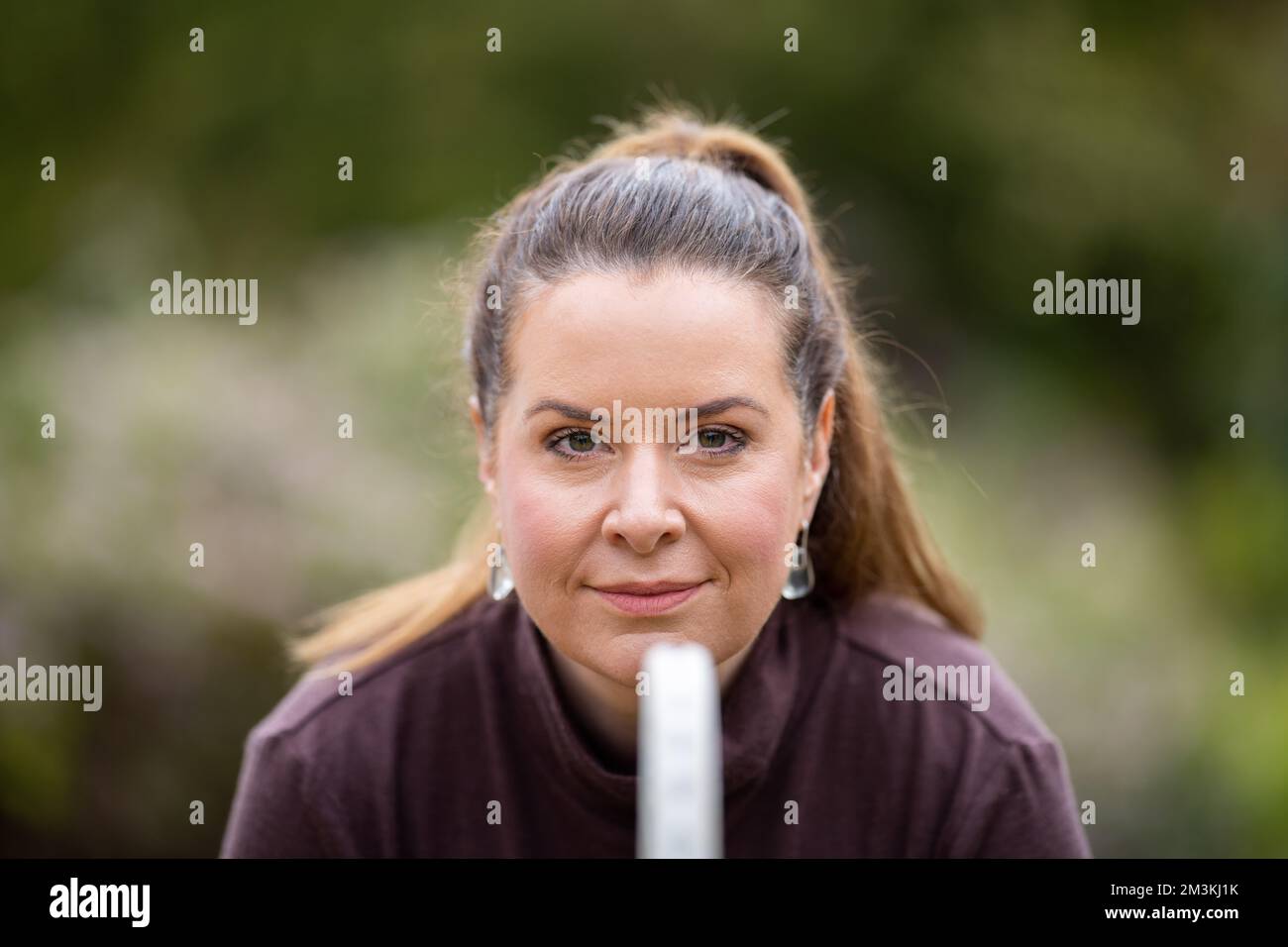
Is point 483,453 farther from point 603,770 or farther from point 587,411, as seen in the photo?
point 603,770

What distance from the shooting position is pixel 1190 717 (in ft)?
16.7

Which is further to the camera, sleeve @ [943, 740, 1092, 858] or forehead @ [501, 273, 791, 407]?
sleeve @ [943, 740, 1092, 858]

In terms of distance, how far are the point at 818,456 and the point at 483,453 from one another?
26.6 inches

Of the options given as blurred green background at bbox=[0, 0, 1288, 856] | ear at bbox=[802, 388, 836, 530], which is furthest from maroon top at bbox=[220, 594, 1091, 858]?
blurred green background at bbox=[0, 0, 1288, 856]

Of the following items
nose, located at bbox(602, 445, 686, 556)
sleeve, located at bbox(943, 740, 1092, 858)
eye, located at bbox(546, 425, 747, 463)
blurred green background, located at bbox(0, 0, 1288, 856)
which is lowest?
sleeve, located at bbox(943, 740, 1092, 858)

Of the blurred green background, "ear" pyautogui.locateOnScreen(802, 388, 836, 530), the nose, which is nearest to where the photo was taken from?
the nose

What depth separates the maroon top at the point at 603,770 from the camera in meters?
2.69

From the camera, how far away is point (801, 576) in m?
2.90

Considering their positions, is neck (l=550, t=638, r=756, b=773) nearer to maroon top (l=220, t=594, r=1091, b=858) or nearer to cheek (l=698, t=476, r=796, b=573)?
maroon top (l=220, t=594, r=1091, b=858)

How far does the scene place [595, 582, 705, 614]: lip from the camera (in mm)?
2357

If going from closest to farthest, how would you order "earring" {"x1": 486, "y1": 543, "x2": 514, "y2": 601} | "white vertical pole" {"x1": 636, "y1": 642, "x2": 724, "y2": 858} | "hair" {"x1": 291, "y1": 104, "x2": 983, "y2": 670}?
"white vertical pole" {"x1": 636, "y1": 642, "x2": 724, "y2": 858} < "hair" {"x1": 291, "y1": 104, "x2": 983, "y2": 670} < "earring" {"x1": 486, "y1": 543, "x2": 514, "y2": 601}

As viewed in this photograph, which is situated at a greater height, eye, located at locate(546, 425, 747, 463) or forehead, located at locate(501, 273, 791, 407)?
forehead, located at locate(501, 273, 791, 407)

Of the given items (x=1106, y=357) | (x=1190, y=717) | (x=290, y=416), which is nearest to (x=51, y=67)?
(x=290, y=416)

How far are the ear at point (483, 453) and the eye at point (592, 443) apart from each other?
0.30 metres
